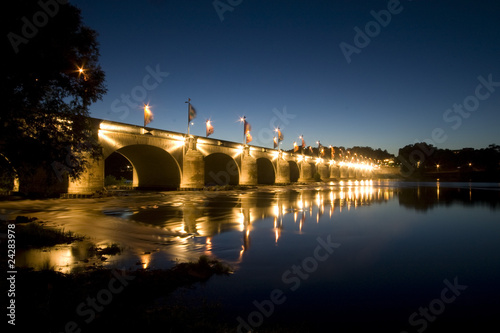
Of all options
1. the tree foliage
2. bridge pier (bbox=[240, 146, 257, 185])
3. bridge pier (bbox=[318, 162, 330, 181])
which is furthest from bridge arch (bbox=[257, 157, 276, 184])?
the tree foliage

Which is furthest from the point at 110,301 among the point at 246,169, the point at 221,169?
the point at 221,169

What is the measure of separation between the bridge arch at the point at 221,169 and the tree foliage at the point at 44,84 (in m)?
46.0

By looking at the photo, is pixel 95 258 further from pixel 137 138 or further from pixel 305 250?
pixel 137 138

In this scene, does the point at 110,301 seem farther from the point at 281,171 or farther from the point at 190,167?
the point at 281,171

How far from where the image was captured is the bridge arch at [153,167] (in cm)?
4016

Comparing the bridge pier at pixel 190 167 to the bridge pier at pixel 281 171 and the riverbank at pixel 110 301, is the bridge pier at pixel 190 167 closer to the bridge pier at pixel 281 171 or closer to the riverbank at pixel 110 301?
the bridge pier at pixel 281 171

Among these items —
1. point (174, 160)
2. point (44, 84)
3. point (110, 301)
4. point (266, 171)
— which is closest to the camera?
point (110, 301)

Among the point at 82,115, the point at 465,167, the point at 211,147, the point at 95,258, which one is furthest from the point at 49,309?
the point at 465,167

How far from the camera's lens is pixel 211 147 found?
46781 millimetres

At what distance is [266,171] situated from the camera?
76.6 meters

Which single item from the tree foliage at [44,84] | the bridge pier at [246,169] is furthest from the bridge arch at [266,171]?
the tree foliage at [44,84]

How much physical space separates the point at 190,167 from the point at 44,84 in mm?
31130

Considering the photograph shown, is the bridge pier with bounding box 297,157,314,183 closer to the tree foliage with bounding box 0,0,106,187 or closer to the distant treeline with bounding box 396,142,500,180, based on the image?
the tree foliage with bounding box 0,0,106,187

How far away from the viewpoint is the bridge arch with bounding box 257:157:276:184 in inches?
2963
